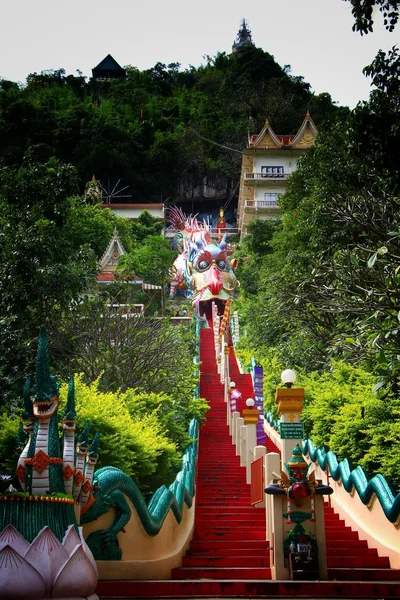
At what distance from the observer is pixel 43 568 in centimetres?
643

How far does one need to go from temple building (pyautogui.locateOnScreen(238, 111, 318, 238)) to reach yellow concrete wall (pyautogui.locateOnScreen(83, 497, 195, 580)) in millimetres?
44486

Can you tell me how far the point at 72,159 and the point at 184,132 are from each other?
365 inches

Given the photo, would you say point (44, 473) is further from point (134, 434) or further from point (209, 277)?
point (209, 277)

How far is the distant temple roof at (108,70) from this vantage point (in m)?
90.8

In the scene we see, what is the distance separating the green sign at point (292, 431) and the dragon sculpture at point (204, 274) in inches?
1062


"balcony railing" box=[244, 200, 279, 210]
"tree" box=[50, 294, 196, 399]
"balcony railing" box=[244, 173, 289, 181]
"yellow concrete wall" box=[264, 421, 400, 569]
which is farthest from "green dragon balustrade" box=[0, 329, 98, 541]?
"balcony railing" box=[244, 173, 289, 181]

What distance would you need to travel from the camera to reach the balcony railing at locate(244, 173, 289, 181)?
55.2 meters

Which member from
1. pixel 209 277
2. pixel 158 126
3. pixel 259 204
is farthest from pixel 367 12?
pixel 158 126

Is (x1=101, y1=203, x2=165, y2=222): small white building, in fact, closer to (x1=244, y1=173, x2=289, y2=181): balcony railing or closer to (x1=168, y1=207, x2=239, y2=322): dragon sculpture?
(x1=244, y1=173, x2=289, y2=181): balcony railing

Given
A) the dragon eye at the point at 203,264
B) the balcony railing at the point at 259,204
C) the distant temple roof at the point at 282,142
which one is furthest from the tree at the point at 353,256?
the distant temple roof at the point at 282,142

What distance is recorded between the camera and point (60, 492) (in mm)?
7246

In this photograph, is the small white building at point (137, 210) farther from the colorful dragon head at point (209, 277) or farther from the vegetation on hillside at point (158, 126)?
the colorful dragon head at point (209, 277)

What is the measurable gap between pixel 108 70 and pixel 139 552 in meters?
87.0

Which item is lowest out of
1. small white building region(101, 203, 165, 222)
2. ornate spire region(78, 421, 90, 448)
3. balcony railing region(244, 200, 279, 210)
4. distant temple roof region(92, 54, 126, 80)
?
ornate spire region(78, 421, 90, 448)
